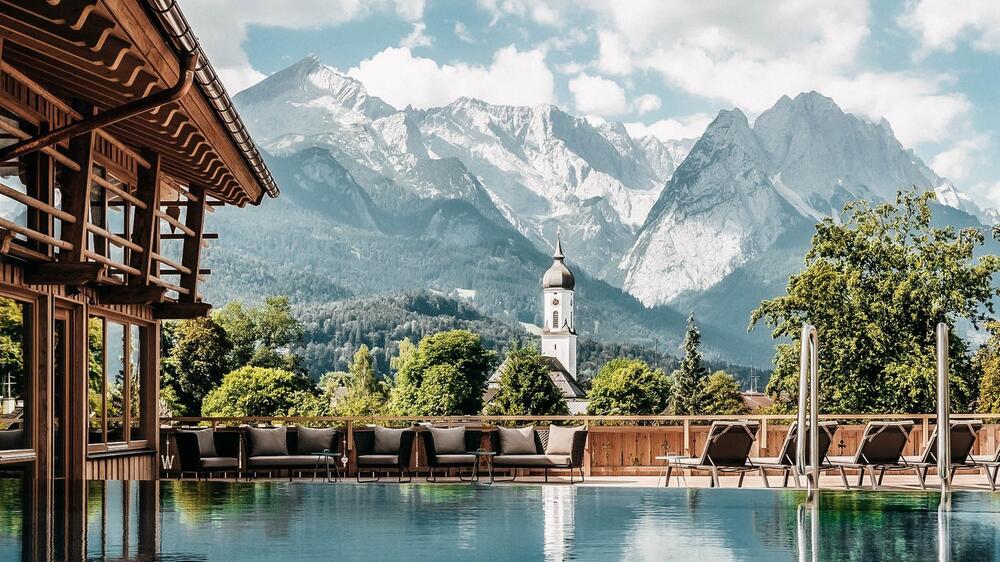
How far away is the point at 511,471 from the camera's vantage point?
53.1 feet

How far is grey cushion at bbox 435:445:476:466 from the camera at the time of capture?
15148mm

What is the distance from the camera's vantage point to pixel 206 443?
1454cm

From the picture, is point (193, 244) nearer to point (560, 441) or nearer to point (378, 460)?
point (378, 460)

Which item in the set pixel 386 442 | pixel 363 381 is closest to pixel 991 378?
pixel 386 442

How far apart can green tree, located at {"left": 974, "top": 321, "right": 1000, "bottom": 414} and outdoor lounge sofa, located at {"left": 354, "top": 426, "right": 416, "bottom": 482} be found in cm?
2403

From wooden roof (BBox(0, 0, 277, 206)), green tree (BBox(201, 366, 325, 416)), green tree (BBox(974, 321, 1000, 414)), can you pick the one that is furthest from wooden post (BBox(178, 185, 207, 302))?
green tree (BBox(201, 366, 325, 416))

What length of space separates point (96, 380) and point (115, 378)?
0.68m

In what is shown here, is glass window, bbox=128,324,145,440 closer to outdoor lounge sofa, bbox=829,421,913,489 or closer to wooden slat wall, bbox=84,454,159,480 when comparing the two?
wooden slat wall, bbox=84,454,159,480

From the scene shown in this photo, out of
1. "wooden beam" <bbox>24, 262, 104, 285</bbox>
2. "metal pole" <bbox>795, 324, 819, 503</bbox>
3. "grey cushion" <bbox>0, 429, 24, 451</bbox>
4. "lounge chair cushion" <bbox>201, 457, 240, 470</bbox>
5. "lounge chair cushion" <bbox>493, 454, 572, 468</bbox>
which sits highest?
"wooden beam" <bbox>24, 262, 104, 285</bbox>

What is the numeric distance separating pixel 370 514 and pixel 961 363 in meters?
28.3

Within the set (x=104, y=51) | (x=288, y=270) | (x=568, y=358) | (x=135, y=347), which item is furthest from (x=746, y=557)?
(x=288, y=270)

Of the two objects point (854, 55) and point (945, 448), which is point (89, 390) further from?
point (854, 55)

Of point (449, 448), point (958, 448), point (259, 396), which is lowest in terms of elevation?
point (259, 396)

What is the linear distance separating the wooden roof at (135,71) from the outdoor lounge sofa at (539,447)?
188 inches
